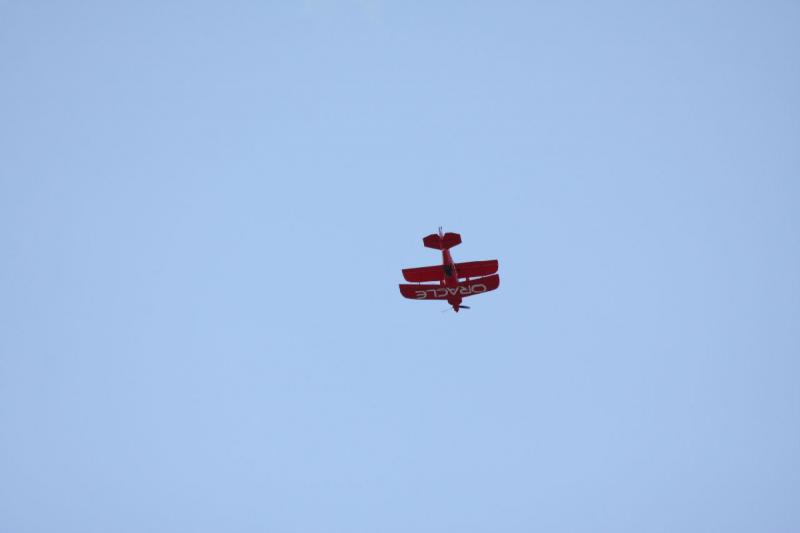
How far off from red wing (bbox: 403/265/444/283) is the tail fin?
Answer: 9.90 feet

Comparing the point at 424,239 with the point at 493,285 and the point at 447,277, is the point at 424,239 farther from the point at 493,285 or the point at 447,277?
the point at 493,285

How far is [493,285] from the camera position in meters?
47.0

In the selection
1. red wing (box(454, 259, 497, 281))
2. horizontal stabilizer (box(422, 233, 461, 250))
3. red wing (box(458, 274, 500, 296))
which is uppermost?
horizontal stabilizer (box(422, 233, 461, 250))

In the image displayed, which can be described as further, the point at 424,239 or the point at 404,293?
the point at 404,293

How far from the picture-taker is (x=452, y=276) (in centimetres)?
4425

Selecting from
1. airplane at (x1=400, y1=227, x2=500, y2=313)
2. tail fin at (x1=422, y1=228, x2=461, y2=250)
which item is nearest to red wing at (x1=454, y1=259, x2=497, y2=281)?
airplane at (x1=400, y1=227, x2=500, y2=313)

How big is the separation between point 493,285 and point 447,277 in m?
4.40

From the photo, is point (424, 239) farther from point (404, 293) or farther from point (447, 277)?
point (404, 293)

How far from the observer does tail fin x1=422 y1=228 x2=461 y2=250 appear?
137 ft

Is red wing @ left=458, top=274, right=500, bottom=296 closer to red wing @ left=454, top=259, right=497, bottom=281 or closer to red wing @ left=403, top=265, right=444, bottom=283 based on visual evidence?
red wing @ left=454, top=259, right=497, bottom=281

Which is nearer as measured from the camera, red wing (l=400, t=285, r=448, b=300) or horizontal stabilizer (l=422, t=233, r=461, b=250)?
horizontal stabilizer (l=422, t=233, r=461, b=250)

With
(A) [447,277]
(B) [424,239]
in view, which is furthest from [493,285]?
(B) [424,239]

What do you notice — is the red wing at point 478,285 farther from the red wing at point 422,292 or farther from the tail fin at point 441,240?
the tail fin at point 441,240

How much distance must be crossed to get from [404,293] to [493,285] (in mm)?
6501
